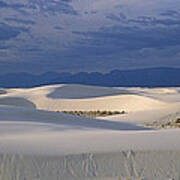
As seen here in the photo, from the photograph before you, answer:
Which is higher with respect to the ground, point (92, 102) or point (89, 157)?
point (92, 102)

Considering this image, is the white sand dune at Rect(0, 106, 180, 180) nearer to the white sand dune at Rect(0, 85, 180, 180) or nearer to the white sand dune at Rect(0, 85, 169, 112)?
the white sand dune at Rect(0, 85, 180, 180)

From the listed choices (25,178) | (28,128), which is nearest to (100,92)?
(28,128)

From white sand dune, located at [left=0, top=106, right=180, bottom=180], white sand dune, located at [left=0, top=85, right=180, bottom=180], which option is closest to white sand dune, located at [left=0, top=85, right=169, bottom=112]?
white sand dune, located at [left=0, top=85, right=180, bottom=180]

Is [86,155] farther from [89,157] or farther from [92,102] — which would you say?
[92,102]

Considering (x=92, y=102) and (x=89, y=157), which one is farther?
(x=92, y=102)

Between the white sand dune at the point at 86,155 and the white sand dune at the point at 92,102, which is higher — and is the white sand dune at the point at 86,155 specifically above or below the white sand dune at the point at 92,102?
below

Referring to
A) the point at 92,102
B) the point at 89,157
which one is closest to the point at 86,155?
the point at 89,157

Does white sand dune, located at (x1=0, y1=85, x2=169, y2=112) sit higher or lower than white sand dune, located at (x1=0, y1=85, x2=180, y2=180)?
higher

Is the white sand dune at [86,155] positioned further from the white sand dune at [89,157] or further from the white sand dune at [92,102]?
the white sand dune at [92,102]

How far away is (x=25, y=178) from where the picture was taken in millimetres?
3545

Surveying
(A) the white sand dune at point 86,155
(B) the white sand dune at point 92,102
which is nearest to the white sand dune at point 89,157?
(A) the white sand dune at point 86,155

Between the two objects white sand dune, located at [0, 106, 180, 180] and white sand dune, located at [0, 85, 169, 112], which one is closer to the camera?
white sand dune, located at [0, 106, 180, 180]

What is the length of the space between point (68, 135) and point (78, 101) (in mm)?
21188

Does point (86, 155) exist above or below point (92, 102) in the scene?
below
